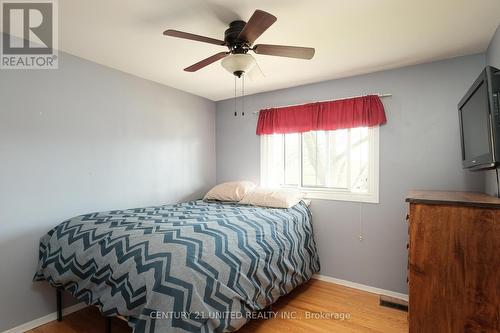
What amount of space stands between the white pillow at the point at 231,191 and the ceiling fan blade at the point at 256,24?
194cm

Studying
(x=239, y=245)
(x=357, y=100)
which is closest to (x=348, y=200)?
(x=357, y=100)

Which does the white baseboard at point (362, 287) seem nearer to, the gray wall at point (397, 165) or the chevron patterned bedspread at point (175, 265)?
the gray wall at point (397, 165)

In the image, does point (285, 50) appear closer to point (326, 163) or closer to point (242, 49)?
point (242, 49)

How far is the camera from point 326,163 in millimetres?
3141

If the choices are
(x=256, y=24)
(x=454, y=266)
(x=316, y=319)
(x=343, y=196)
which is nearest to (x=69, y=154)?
(x=256, y=24)

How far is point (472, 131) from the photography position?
5.85 feet

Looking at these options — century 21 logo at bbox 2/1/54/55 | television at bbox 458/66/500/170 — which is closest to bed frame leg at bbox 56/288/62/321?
century 21 logo at bbox 2/1/54/55

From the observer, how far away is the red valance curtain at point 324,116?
9.02 feet

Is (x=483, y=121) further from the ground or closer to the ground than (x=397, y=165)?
further from the ground

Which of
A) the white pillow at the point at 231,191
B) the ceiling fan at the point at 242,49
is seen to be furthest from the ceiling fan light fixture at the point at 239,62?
the white pillow at the point at 231,191

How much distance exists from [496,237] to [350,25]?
1.60 meters

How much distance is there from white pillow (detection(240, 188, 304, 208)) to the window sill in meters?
0.14

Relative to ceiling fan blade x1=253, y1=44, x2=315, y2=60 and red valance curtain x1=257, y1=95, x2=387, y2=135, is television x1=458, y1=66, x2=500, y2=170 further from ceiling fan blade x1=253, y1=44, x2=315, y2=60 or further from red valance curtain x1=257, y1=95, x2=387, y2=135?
ceiling fan blade x1=253, y1=44, x2=315, y2=60

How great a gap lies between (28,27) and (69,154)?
1.04 m
